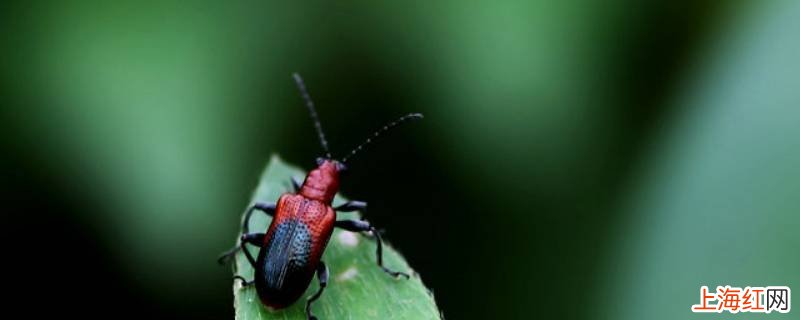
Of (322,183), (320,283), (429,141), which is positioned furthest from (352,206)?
(429,141)

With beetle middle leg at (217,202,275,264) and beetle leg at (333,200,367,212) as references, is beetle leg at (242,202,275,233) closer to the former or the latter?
beetle middle leg at (217,202,275,264)

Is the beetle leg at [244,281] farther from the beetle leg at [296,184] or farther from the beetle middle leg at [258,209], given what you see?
the beetle leg at [296,184]

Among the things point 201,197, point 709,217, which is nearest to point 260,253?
point 201,197

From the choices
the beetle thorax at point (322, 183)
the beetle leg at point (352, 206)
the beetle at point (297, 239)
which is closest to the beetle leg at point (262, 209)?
the beetle at point (297, 239)

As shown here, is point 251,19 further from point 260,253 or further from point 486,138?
point 260,253

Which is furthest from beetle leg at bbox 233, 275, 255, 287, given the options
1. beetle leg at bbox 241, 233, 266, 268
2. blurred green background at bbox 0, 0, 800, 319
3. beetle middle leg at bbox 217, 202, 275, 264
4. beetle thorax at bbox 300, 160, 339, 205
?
blurred green background at bbox 0, 0, 800, 319
